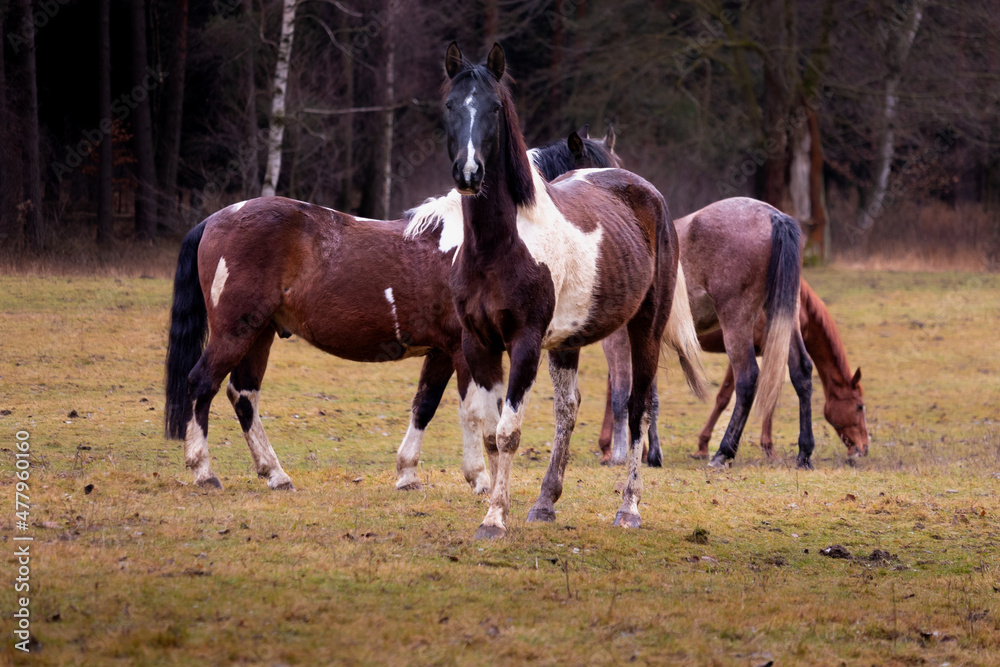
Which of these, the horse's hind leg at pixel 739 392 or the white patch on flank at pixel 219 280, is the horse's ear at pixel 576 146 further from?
the white patch on flank at pixel 219 280

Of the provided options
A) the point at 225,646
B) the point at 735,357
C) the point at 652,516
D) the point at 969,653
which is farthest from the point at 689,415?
the point at 225,646

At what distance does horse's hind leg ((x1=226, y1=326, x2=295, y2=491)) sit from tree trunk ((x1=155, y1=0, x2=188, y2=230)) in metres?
15.7

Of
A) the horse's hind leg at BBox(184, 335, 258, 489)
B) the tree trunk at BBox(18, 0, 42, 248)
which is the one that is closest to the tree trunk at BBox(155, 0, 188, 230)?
the tree trunk at BBox(18, 0, 42, 248)

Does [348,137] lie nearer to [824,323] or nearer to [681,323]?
[824,323]

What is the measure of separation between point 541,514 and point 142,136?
18.4m

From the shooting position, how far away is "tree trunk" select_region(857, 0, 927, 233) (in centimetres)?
2425

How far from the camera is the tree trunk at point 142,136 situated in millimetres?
20953

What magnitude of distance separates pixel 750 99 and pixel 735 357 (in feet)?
57.5

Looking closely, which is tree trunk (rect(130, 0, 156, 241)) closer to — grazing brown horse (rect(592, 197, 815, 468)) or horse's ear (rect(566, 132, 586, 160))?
grazing brown horse (rect(592, 197, 815, 468))

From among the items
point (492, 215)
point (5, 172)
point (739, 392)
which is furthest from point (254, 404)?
point (5, 172)

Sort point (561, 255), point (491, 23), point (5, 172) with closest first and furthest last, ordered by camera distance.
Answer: point (561, 255) → point (5, 172) → point (491, 23)

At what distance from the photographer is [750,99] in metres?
25.2

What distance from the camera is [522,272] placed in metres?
5.03

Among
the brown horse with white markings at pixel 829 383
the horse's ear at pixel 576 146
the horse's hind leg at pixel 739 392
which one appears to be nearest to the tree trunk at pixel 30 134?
the horse's ear at pixel 576 146
